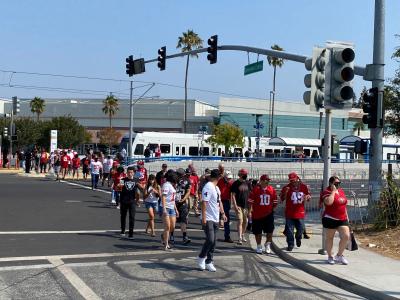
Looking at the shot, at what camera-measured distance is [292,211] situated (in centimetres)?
1229

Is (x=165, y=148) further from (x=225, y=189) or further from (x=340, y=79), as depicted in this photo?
(x=340, y=79)

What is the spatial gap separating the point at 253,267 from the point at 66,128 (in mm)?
76043

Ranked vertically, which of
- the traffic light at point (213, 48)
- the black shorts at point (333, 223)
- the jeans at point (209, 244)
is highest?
the traffic light at point (213, 48)

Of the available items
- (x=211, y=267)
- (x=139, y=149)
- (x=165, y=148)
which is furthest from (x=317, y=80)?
(x=165, y=148)

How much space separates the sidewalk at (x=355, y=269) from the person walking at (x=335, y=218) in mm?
258

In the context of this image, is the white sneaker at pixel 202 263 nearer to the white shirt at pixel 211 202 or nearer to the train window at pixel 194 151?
the white shirt at pixel 211 202

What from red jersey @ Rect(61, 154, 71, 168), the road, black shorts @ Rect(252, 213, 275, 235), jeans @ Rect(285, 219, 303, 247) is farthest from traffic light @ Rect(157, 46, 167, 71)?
black shorts @ Rect(252, 213, 275, 235)

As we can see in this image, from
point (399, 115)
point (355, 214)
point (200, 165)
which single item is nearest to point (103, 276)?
point (355, 214)

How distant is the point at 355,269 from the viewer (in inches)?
404

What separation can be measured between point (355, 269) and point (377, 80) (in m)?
7.66

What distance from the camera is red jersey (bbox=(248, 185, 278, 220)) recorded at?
12062 millimetres

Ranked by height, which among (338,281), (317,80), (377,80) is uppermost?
(377,80)

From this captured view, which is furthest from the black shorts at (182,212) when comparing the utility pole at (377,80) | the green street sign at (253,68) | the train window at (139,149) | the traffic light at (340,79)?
the train window at (139,149)

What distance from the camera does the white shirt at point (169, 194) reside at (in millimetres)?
12080
